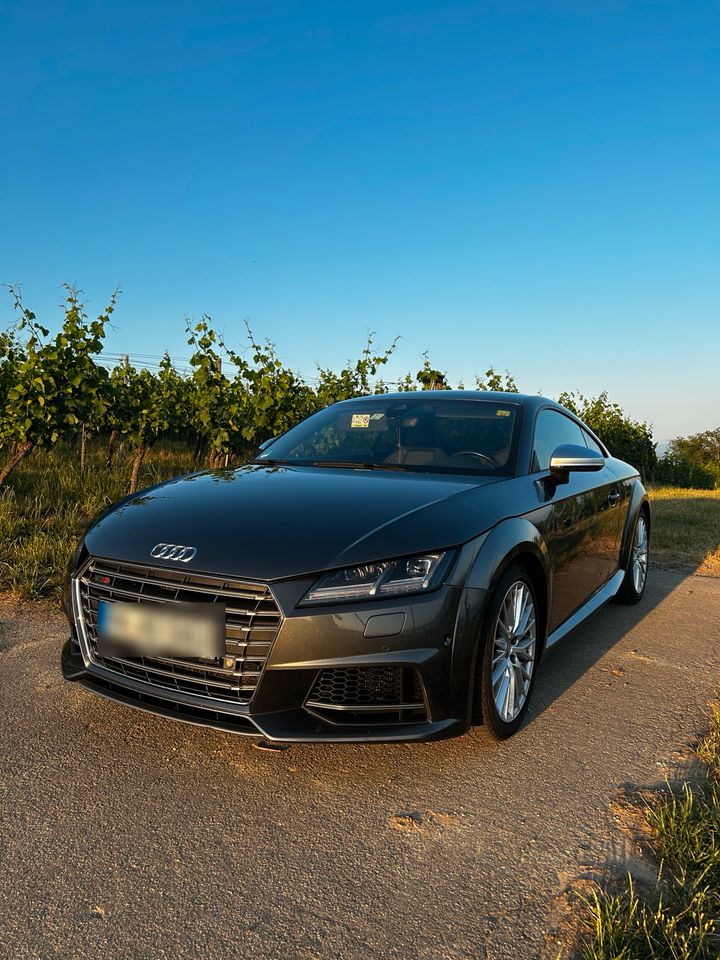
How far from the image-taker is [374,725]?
2.35 metres

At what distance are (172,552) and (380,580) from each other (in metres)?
0.73

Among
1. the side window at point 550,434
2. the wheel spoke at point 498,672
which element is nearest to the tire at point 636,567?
the side window at point 550,434

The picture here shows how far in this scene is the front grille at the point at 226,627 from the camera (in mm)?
2334

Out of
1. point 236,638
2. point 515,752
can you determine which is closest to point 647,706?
point 515,752

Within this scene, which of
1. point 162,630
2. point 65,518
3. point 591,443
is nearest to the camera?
point 162,630

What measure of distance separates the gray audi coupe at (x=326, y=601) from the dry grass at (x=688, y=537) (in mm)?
4182

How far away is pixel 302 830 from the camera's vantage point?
223 centimetres

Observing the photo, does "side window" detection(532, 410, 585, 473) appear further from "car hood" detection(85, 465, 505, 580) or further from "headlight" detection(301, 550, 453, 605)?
"headlight" detection(301, 550, 453, 605)

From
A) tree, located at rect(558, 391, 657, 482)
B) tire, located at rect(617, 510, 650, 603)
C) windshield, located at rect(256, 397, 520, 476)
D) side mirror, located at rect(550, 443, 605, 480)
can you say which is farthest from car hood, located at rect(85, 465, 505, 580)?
tree, located at rect(558, 391, 657, 482)

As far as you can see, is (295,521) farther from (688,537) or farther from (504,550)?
(688,537)

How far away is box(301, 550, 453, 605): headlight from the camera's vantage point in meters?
2.35

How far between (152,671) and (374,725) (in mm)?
781

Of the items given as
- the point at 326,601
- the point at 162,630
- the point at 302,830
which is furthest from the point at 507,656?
the point at 162,630

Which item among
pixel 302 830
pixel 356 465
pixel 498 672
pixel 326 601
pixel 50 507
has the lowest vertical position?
pixel 302 830
